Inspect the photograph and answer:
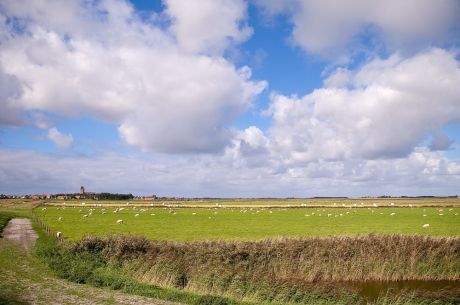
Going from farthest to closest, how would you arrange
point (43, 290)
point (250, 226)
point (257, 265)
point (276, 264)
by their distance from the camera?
point (250, 226) → point (276, 264) → point (257, 265) → point (43, 290)

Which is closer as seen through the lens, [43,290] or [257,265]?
[43,290]

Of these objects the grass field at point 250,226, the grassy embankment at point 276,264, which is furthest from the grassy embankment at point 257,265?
the grass field at point 250,226

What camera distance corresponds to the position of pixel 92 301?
16719mm

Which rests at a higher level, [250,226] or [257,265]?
[250,226]

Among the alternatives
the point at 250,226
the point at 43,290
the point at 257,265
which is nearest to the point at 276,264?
the point at 257,265

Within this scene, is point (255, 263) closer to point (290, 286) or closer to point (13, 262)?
point (290, 286)

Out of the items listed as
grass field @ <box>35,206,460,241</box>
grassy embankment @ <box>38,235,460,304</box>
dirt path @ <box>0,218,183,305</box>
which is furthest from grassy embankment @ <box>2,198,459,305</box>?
grass field @ <box>35,206,460,241</box>

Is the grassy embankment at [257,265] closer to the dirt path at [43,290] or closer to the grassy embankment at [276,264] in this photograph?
the grassy embankment at [276,264]

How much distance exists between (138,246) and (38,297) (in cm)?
1443

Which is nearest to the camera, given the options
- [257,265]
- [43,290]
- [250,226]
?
Answer: [43,290]

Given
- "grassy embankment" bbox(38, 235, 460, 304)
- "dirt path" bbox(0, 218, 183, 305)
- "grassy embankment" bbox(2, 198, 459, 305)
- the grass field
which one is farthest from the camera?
the grass field

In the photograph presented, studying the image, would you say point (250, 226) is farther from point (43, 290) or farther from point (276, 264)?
point (43, 290)

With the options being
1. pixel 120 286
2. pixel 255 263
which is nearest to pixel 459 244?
pixel 255 263

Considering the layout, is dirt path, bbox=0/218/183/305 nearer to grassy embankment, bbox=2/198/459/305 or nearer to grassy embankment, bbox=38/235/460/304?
grassy embankment, bbox=2/198/459/305
